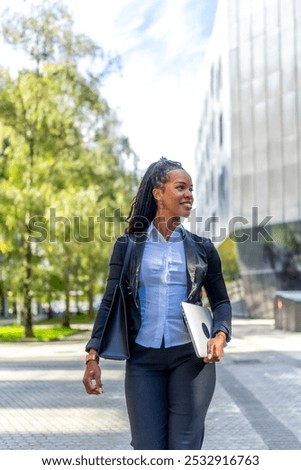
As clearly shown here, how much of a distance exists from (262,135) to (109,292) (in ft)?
127

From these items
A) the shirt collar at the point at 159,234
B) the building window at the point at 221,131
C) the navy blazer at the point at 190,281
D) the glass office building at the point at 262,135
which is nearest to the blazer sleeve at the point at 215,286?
the navy blazer at the point at 190,281

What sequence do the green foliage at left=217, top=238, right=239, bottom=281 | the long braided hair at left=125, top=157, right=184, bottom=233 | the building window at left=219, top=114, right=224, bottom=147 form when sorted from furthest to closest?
the green foliage at left=217, top=238, right=239, bottom=281 < the building window at left=219, top=114, right=224, bottom=147 < the long braided hair at left=125, top=157, right=184, bottom=233

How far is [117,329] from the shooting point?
118 inches

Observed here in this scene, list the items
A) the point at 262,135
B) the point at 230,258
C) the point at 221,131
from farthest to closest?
the point at 230,258, the point at 221,131, the point at 262,135

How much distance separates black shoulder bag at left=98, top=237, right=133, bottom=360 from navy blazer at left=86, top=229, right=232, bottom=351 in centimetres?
2

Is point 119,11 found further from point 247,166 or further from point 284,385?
point 247,166

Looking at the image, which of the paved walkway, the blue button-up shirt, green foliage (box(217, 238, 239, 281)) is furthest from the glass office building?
the blue button-up shirt

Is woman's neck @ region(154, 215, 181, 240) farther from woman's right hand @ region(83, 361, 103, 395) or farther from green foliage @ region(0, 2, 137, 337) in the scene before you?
green foliage @ region(0, 2, 137, 337)

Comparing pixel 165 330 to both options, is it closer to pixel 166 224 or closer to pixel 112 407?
pixel 166 224

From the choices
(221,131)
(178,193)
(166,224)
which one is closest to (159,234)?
(166,224)

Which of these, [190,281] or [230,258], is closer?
[190,281]

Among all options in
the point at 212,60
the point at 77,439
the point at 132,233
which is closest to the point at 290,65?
the point at 212,60

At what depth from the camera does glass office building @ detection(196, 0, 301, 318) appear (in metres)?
39.7

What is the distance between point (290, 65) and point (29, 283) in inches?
710
